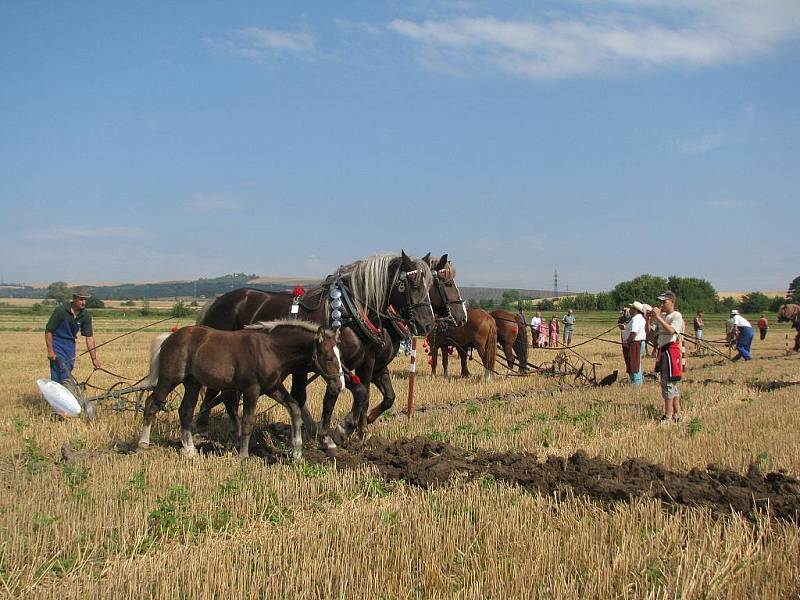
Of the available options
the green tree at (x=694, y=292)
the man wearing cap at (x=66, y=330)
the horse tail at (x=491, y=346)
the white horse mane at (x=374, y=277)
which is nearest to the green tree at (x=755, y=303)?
the green tree at (x=694, y=292)

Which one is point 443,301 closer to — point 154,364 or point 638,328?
point 154,364

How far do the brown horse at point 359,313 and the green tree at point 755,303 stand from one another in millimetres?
78306

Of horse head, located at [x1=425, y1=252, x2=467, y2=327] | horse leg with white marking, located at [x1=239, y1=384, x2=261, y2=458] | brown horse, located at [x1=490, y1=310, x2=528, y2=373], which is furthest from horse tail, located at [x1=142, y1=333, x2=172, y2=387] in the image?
brown horse, located at [x1=490, y1=310, x2=528, y2=373]

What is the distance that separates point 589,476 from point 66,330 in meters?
7.64

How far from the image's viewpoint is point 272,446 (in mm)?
7750

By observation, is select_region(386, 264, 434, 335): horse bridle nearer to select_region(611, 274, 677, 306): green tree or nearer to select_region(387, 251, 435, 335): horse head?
select_region(387, 251, 435, 335): horse head

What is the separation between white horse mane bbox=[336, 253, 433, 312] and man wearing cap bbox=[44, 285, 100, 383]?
4204 mm

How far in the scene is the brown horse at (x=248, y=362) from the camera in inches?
278

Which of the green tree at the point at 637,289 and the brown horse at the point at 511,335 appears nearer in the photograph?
the brown horse at the point at 511,335

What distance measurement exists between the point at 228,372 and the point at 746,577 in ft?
16.2

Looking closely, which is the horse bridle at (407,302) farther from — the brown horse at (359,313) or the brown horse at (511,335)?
the brown horse at (511,335)

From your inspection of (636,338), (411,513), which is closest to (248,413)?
(411,513)

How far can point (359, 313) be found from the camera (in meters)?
7.90

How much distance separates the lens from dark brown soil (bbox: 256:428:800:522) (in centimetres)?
529
